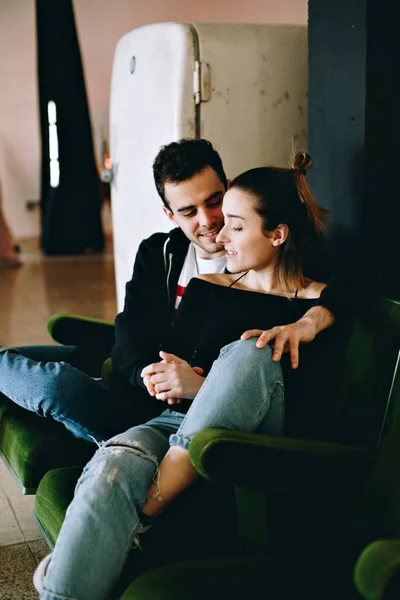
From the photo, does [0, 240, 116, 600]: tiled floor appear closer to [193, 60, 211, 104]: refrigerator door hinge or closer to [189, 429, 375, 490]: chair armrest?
[189, 429, 375, 490]: chair armrest

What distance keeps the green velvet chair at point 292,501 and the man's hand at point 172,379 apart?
0.24 metres

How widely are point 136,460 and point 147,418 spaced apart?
1.44 ft

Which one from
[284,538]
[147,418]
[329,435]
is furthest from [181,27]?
[284,538]

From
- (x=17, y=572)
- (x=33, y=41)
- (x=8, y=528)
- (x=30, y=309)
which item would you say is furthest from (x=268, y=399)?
(x=33, y=41)

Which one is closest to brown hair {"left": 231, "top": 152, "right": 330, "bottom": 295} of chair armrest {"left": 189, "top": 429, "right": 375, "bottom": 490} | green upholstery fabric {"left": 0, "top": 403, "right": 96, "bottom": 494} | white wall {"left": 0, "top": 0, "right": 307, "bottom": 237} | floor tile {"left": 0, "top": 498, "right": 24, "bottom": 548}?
A: chair armrest {"left": 189, "top": 429, "right": 375, "bottom": 490}

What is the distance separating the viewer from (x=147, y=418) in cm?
214

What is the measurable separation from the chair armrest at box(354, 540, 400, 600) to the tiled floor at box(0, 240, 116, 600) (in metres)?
1.23

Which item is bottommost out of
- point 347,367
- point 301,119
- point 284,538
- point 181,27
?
point 284,538

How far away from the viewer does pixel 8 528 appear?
2568 mm

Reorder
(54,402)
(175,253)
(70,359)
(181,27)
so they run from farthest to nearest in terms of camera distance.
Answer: (181,27) < (70,359) < (175,253) < (54,402)

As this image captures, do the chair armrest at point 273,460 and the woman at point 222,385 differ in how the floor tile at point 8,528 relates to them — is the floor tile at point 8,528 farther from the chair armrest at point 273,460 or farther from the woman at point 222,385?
the chair armrest at point 273,460

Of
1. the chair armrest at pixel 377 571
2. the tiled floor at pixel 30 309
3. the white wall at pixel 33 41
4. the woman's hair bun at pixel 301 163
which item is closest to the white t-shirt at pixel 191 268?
the woman's hair bun at pixel 301 163

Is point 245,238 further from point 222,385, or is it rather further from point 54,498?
point 54,498

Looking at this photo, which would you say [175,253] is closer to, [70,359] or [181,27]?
[70,359]
